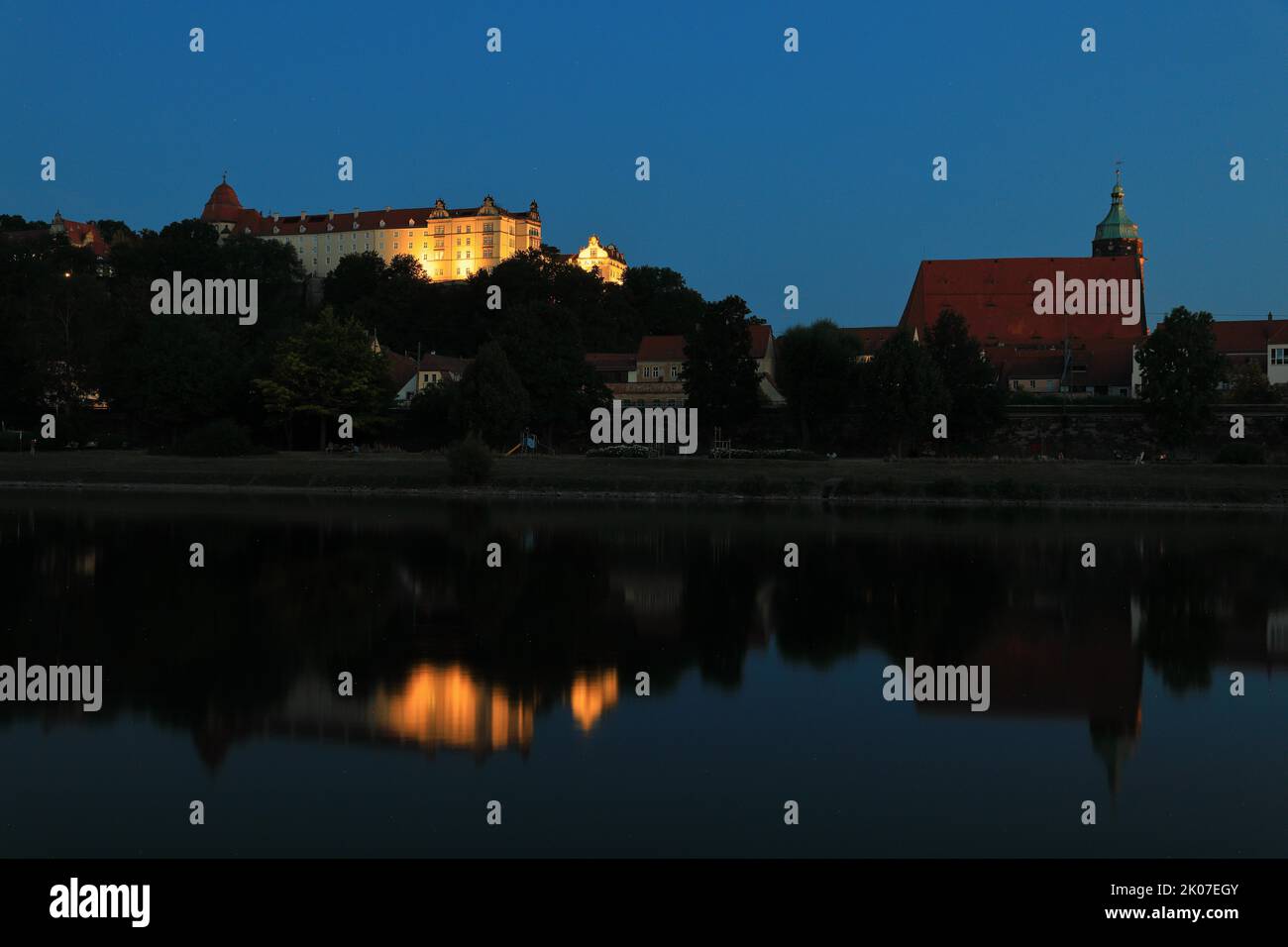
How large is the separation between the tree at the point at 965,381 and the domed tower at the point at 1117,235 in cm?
4975

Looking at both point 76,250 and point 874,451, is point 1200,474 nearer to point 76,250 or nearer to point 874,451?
point 874,451

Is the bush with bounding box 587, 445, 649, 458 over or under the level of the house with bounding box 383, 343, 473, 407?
under

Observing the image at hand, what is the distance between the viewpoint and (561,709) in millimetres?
13516

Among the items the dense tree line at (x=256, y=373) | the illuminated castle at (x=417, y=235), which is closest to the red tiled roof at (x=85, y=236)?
the illuminated castle at (x=417, y=235)

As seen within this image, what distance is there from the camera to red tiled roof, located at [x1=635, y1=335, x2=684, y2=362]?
91062mm

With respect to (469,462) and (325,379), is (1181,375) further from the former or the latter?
(325,379)

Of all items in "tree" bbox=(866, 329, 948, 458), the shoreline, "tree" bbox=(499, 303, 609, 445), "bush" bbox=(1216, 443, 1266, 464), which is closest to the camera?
the shoreline

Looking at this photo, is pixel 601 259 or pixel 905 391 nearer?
pixel 905 391

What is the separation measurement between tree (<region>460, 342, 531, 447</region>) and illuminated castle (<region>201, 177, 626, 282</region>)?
94.1 meters

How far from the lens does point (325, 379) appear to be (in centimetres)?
6694

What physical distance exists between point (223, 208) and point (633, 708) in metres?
172

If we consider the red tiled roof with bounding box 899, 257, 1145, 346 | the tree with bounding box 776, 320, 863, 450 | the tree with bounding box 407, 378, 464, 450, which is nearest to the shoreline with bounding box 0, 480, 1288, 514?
the tree with bounding box 407, 378, 464, 450

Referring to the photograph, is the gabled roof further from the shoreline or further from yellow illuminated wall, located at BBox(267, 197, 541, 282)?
yellow illuminated wall, located at BBox(267, 197, 541, 282)

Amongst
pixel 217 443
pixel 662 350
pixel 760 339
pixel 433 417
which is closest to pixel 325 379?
pixel 433 417
